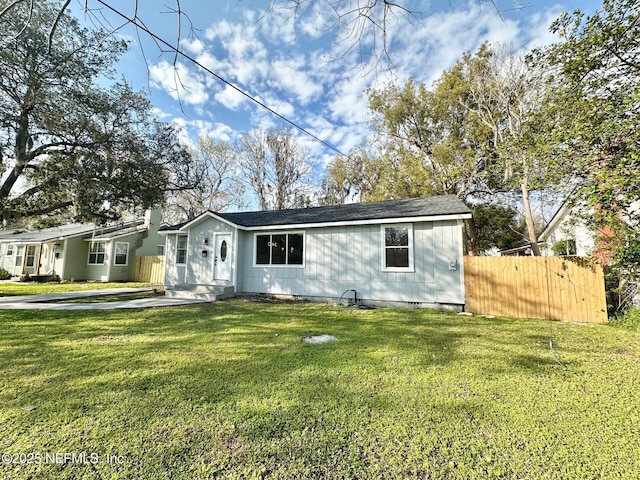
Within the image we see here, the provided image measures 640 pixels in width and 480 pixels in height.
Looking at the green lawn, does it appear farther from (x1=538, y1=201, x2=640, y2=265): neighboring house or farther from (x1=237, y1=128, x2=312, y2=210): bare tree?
(x1=538, y1=201, x2=640, y2=265): neighboring house

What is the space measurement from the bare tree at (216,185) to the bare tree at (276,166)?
1739 mm

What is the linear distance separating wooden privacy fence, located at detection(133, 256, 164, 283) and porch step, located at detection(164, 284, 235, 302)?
6.85m

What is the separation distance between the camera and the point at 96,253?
17.5 metres

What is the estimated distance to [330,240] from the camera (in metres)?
9.48

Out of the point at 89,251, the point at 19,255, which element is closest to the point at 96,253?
the point at 89,251

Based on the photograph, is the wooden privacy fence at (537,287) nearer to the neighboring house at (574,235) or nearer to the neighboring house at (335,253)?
the neighboring house at (335,253)

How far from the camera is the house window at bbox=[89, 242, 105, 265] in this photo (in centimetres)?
1733

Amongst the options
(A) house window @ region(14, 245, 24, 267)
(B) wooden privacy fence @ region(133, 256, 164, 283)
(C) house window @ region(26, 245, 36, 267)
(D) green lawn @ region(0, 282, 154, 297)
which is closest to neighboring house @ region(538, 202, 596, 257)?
(B) wooden privacy fence @ region(133, 256, 164, 283)

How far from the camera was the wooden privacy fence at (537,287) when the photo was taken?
6.84m

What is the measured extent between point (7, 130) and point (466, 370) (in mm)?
14361

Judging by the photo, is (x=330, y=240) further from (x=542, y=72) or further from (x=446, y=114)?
(x=446, y=114)

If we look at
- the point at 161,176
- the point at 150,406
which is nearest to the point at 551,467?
the point at 150,406

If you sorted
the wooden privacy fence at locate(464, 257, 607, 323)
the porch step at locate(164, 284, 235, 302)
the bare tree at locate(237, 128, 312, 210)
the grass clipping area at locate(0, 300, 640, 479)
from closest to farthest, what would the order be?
1. the grass clipping area at locate(0, 300, 640, 479)
2. the wooden privacy fence at locate(464, 257, 607, 323)
3. the porch step at locate(164, 284, 235, 302)
4. the bare tree at locate(237, 128, 312, 210)

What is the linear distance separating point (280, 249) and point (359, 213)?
9.79 feet
